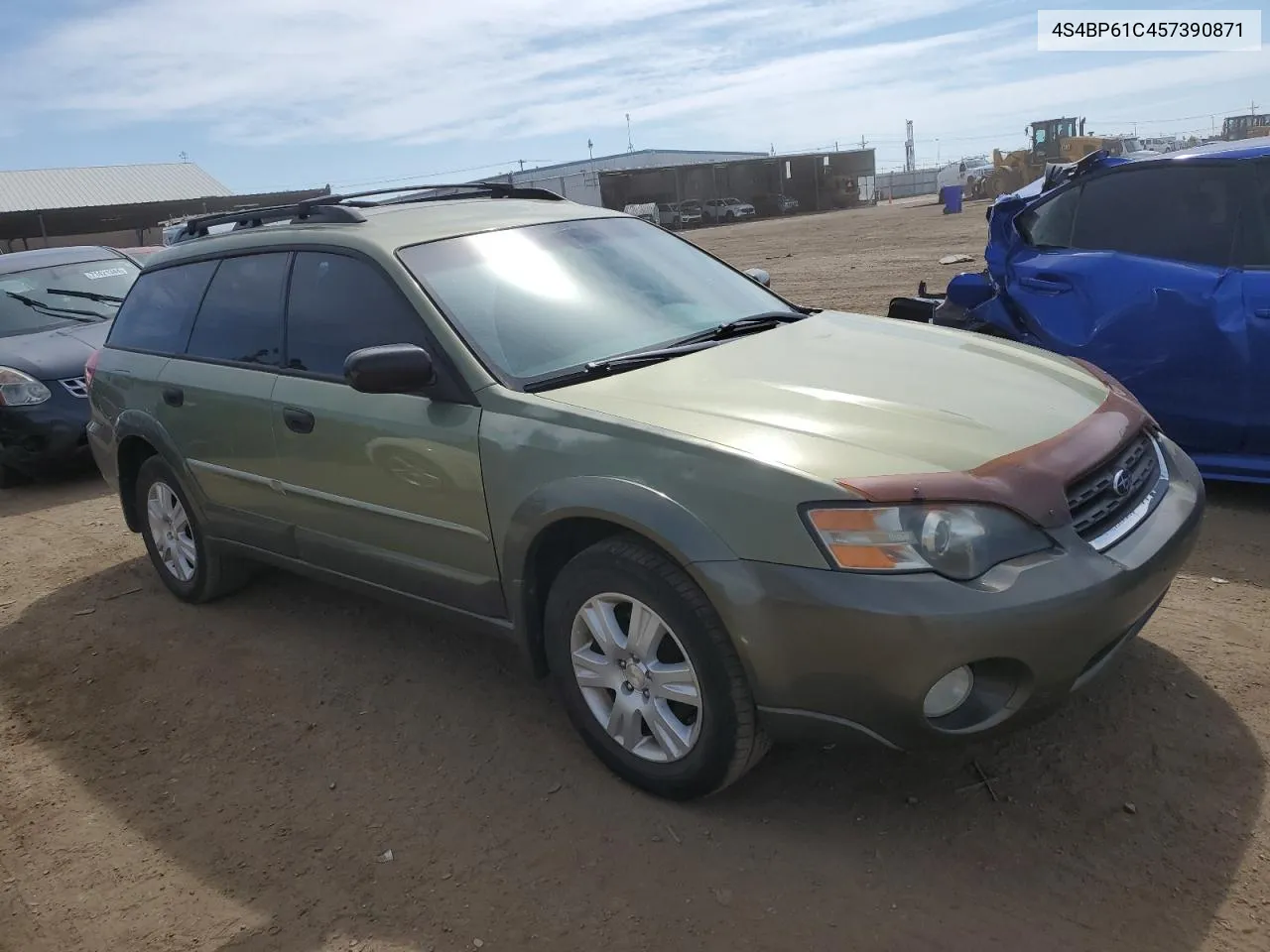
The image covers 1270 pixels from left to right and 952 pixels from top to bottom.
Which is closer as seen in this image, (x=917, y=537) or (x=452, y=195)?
(x=917, y=537)

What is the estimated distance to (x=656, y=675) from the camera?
286 cm

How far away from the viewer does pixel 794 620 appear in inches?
98.7

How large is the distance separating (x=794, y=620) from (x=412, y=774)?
60.0 inches

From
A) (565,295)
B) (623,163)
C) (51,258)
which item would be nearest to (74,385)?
(51,258)

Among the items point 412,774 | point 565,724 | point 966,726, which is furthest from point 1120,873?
point 412,774

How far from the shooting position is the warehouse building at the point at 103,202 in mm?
38938

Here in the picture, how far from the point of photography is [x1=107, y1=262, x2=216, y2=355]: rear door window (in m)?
4.64

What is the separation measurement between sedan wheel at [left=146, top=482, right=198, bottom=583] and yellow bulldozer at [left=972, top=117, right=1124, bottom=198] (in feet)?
133

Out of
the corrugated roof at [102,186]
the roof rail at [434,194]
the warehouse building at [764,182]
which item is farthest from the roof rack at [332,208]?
the warehouse building at [764,182]

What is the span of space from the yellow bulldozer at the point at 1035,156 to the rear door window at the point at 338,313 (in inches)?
1608

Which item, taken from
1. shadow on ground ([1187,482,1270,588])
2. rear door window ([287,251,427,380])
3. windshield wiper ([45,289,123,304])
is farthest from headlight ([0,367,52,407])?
shadow on ground ([1187,482,1270,588])

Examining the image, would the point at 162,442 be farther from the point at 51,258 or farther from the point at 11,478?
the point at 51,258

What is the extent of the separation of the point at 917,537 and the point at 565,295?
1.64 m

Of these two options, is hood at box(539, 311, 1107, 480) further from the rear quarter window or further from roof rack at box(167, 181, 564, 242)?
the rear quarter window
